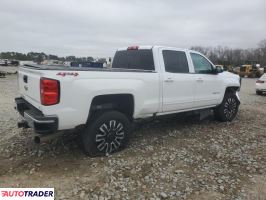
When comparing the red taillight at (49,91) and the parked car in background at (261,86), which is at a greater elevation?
the red taillight at (49,91)

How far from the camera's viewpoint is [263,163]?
15.6 feet

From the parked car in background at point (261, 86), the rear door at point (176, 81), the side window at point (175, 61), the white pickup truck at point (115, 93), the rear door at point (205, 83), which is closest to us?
the white pickup truck at point (115, 93)

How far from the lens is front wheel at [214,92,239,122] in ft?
24.3

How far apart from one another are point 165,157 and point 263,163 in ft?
5.55

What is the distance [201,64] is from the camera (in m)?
6.70

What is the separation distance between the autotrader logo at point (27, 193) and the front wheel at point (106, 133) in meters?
1.13

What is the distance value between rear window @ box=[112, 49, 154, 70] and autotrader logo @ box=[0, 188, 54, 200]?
3.09 m

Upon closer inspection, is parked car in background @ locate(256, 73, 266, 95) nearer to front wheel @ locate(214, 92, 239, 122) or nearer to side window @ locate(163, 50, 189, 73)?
front wheel @ locate(214, 92, 239, 122)

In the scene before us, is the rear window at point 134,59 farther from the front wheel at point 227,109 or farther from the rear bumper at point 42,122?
the front wheel at point 227,109

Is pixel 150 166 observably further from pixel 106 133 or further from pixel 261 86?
pixel 261 86

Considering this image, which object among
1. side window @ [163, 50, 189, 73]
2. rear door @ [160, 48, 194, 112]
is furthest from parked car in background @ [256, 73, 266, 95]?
side window @ [163, 50, 189, 73]

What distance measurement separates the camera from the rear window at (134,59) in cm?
564

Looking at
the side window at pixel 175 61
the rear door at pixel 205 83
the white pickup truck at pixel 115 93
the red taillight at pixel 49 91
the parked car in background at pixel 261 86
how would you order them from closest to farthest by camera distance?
the red taillight at pixel 49 91 → the white pickup truck at pixel 115 93 → the side window at pixel 175 61 → the rear door at pixel 205 83 → the parked car in background at pixel 261 86

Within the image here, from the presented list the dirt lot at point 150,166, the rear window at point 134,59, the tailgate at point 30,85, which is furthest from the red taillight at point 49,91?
the rear window at point 134,59
